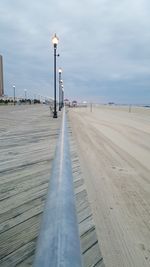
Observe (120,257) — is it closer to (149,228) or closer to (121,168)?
(149,228)

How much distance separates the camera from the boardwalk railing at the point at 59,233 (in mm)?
1151

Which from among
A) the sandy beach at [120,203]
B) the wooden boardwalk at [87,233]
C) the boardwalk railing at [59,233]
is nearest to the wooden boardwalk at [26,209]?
the wooden boardwalk at [87,233]

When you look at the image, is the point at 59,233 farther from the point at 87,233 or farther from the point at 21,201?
the point at 21,201

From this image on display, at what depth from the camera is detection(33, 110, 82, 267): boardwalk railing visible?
1151 millimetres

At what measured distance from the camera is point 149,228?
2830 millimetres

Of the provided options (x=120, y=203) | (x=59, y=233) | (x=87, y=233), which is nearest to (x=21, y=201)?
(x=87, y=233)

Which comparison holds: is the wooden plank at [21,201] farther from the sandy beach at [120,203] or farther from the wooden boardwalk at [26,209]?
the sandy beach at [120,203]

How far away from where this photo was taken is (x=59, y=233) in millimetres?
1356

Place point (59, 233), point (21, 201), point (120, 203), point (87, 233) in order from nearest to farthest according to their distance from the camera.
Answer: point (59, 233) → point (87, 233) → point (21, 201) → point (120, 203)

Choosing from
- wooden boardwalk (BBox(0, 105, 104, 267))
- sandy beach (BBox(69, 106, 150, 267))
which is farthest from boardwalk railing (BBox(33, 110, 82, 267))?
sandy beach (BBox(69, 106, 150, 267))

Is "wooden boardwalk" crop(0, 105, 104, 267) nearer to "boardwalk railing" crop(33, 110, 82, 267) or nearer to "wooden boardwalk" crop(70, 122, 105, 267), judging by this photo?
"wooden boardwalk" crop(70, 122, 105, 267)

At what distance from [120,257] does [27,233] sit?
92 cm

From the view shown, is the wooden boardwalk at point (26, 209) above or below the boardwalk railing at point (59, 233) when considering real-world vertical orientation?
below

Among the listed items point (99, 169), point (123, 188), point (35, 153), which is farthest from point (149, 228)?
point (35, 153)
